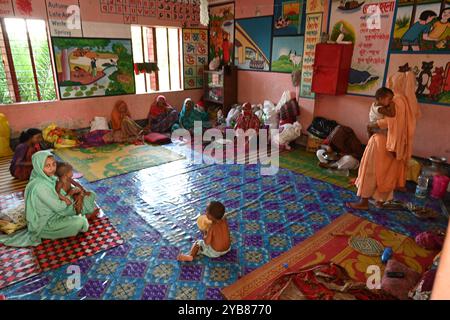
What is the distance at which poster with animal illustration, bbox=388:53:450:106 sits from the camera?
4527 mm

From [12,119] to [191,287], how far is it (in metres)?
5.55

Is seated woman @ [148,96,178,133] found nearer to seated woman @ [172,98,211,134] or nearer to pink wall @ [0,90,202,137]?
seated woman @ [172,98,211,134]

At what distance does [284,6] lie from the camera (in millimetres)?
6438

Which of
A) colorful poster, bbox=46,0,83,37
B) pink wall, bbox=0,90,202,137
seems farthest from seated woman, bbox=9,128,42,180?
colorful poster, bbox=46,0,83,37

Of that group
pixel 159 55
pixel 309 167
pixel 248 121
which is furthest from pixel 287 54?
pixel 159 55

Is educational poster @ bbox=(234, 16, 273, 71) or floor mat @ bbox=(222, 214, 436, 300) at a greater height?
educational poster @ bbox=(234, 16, 273, 71)

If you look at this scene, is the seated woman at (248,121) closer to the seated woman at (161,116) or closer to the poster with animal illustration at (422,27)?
the seated woman at (161,116)

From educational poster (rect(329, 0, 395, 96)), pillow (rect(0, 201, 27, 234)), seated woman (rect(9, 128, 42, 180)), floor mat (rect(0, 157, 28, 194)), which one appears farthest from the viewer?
educational poster (rect(329, 0, 395, 96))

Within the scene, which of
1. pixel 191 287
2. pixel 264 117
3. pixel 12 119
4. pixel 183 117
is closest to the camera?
pixel 191 287

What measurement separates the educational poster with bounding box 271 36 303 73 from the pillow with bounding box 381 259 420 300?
4.64 meters

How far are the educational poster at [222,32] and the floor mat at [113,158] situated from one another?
11.2 feet

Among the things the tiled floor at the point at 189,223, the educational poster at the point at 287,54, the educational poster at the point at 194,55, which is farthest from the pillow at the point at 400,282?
the educational poster at the point at 194,55

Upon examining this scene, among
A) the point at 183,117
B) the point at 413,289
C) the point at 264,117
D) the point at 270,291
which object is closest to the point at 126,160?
the point at 183,117
